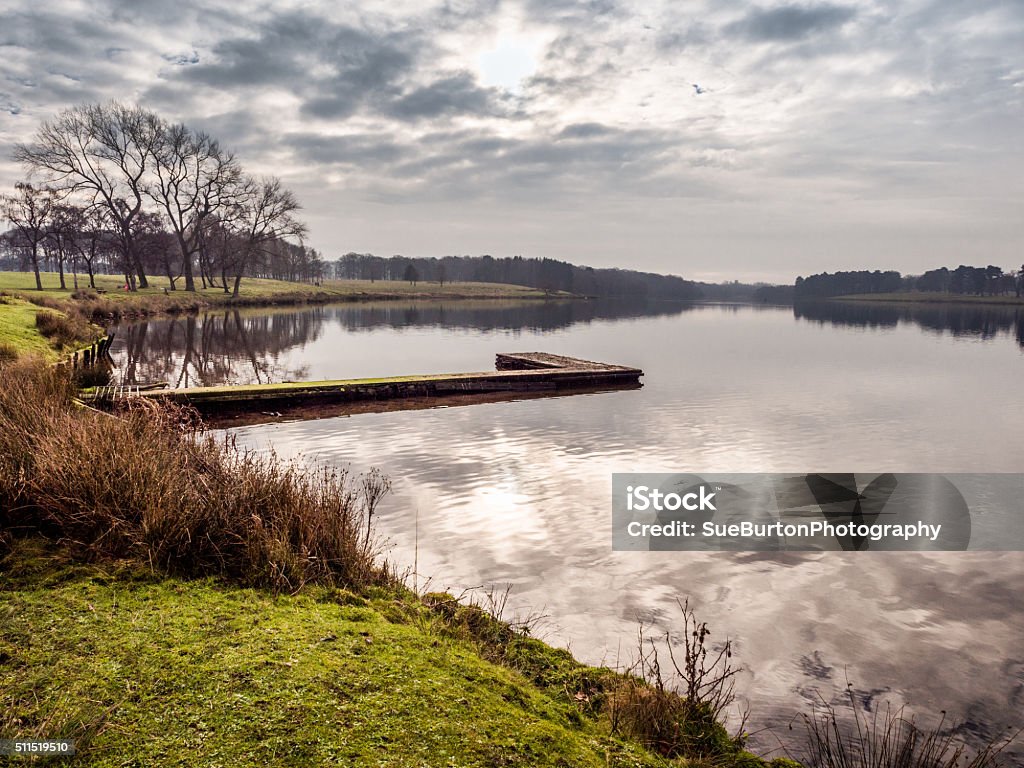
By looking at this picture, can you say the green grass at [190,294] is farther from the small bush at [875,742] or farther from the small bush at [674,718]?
the small bush at [875,742]

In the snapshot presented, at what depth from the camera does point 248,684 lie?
3889 millimetres

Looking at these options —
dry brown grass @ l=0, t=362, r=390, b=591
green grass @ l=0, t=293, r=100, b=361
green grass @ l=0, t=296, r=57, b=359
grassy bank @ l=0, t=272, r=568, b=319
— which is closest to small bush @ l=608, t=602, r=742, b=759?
dry brown grass @ l=0, t=362, r=390, b=591

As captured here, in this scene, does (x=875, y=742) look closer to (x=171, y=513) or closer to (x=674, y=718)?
(x=674, y=718)

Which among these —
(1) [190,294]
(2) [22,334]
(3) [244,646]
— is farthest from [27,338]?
(1) [190,294]

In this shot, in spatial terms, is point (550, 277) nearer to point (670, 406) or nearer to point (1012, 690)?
point (670, 406)

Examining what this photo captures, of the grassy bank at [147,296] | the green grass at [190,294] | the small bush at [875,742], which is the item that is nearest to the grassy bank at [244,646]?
the small bush at [875,742]

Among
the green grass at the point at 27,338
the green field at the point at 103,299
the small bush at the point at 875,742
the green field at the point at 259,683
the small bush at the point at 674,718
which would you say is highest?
the green field at the point at 103,299

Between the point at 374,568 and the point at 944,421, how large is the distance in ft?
64.9

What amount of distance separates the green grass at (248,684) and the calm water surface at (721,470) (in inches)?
76.9

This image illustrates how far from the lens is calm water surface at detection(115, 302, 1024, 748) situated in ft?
20.1

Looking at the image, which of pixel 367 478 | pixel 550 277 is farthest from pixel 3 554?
pixel 550 277

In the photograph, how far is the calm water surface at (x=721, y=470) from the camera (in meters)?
6.12

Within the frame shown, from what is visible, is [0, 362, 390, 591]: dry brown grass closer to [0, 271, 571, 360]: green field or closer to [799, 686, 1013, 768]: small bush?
[799, 686, 1013, 768]: small bush

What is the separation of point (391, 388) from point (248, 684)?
653 inches
